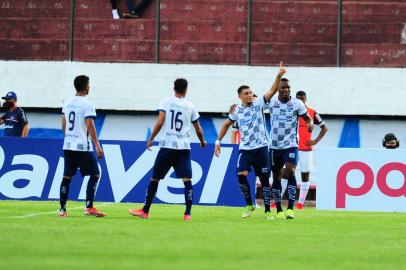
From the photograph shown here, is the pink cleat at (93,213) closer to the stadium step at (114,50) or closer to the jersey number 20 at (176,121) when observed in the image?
the jersey number 20 at (176,121)

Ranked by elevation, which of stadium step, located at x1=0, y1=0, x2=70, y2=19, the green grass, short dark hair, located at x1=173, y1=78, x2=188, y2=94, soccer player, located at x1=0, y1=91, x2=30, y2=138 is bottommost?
the green grass

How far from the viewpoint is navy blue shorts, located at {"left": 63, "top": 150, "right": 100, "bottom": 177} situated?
15297 mm

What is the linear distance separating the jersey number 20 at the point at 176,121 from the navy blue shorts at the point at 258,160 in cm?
145

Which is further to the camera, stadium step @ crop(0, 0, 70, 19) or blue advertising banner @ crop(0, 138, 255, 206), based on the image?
stadium step @ crop(0, 0, 70, 19)

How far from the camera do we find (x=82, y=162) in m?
15.3

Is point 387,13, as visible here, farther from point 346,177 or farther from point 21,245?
point 21,245

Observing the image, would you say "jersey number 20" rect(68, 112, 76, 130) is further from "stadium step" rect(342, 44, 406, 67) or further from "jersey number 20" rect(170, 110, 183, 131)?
"stadium step" rect(342, 44, 406, 67)

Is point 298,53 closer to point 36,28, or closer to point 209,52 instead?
point 209,52

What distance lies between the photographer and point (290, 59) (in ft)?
92.0

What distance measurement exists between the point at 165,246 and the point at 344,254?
164 centimetres

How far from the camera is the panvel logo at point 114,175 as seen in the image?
21.0 meters

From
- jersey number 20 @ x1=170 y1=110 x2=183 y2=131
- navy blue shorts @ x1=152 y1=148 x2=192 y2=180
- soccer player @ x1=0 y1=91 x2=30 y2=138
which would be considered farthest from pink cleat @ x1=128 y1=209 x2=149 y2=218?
soccer player @ x1=0 y1=91 x2=30 y2=138

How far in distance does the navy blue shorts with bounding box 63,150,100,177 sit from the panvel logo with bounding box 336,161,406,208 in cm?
641

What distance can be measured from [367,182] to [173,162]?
610cm
